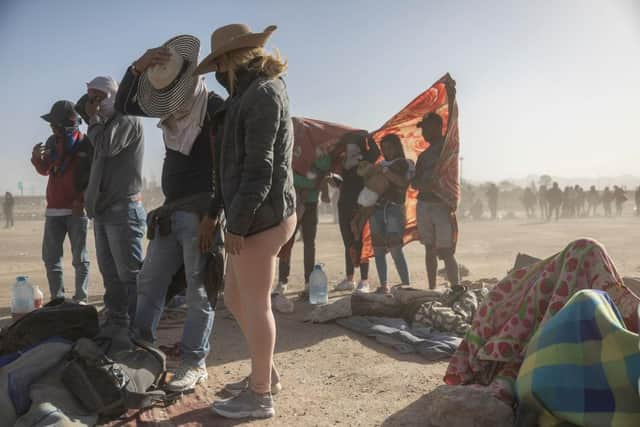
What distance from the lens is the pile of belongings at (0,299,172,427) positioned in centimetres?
263

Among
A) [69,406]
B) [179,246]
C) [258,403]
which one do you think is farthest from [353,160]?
[69,406]

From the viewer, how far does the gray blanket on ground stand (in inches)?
168

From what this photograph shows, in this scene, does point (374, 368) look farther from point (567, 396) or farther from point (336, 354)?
point (567, 396)

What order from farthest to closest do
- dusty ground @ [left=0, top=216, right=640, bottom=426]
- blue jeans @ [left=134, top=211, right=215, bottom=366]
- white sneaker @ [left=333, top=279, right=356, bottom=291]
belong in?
white sneaker @ [left=333, top=279, right=356, bottom=291] < blue jeans @ [left=134, top=211, right=215, bottom=366] < dusty ground @ [left=0, top=216, right=640, bottom=426]

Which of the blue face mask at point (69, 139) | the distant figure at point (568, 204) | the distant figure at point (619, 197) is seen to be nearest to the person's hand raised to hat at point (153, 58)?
the blue face mask at point (69, 139)

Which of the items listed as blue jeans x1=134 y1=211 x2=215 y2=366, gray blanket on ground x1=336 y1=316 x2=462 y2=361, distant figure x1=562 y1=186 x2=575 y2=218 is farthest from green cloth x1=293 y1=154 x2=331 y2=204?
distant figure x1=562 y1=186 x2=575 y2=218

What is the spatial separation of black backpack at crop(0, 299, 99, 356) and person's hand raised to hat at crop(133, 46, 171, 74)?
1.53 metres

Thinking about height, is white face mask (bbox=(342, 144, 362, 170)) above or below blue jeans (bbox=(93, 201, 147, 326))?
above

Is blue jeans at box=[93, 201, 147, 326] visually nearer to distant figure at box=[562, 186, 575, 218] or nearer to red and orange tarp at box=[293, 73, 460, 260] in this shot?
red and orange tarp at box=[293, 73, 460, 260]

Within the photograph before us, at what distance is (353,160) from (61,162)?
3363 mm

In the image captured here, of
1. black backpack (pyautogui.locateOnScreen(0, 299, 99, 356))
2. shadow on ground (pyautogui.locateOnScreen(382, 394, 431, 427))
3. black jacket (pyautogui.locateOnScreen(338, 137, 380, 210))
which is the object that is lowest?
shadow on ground (pyautogui.locateOnScreen(382, 394, 431, 427))

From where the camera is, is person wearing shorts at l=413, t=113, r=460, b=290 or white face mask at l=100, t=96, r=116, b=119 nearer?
white face mask at l=100, t=96, r=116, b=119

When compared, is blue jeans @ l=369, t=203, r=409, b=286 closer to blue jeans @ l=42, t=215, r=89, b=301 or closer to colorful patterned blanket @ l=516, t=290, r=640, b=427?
blue jeans @ l=42, t=215, r=89, b=301

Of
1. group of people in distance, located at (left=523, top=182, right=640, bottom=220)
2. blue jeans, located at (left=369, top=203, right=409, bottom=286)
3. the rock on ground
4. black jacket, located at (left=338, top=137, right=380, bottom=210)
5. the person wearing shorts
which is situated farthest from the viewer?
group of people in distance, located at (left=523, top=182, right=640, bottom=220)
